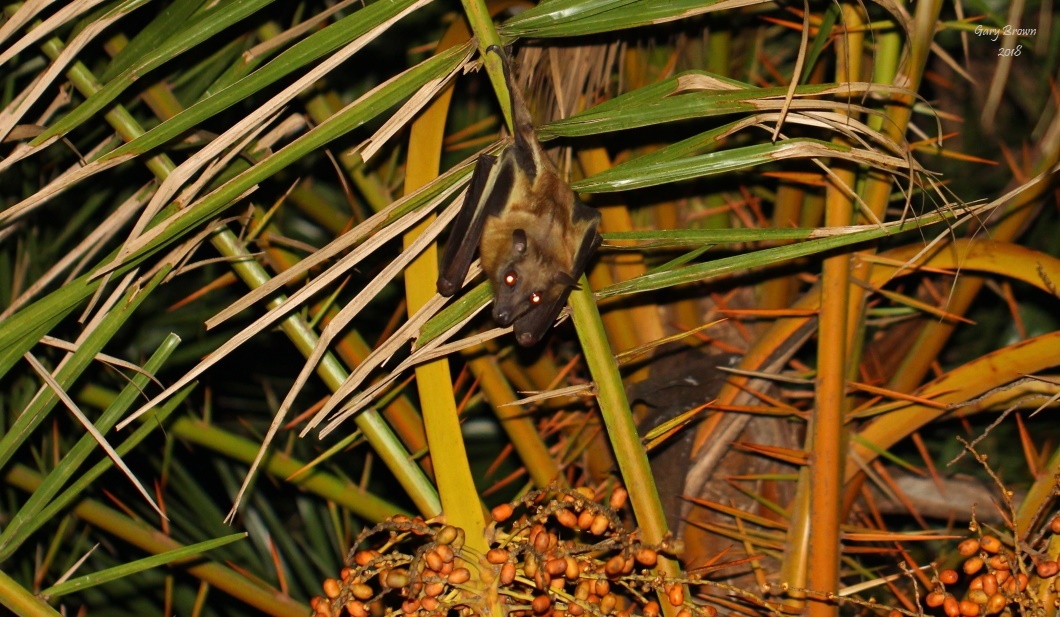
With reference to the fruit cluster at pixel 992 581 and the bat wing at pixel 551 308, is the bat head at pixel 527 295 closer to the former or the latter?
the bat wing at pixel 551 308

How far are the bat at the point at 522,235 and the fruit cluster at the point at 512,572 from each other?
665 mm

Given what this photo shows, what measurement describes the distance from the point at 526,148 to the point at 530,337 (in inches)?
22.6

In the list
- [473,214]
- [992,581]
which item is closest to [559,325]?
[473,214]

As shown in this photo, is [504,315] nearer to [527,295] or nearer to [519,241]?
[527,295]

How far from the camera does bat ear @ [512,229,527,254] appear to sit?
328 cm

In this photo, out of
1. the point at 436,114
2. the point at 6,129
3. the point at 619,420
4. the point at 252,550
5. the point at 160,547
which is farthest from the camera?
the point at 252,550

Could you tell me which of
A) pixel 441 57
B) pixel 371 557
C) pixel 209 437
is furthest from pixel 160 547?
pixel 441 57

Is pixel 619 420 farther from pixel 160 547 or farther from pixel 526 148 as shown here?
pixel 160 547

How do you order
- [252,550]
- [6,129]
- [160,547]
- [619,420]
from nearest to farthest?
[6,129], [619,420], [160,547], [252,550]

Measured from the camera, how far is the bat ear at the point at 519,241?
10.7ft

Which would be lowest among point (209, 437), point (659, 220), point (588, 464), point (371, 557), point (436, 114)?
point (371, 557)

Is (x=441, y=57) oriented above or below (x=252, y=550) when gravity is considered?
above

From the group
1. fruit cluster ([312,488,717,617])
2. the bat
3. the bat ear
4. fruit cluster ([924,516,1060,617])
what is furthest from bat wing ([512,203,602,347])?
fruit cluster ([924,516,1060,617])

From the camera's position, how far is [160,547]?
3.52 meters
